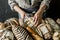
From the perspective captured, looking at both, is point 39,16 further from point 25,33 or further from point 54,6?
point 54,6

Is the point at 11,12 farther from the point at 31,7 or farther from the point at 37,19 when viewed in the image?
the point at 37,19

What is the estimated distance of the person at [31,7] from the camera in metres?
1.41

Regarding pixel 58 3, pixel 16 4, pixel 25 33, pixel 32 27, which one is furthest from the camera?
pixel 58 3

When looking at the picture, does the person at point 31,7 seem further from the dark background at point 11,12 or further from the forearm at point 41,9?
the dark background at point 11,12

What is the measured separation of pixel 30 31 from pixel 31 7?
24 centimetres

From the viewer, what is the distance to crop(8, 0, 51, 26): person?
4.63 feet

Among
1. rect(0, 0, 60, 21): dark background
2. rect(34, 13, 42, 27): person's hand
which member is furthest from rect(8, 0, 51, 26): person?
rect(0, 0, 60, 21): dark background

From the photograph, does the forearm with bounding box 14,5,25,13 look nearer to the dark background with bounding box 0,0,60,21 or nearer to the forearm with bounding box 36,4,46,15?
the forearm with bounding box 36,4,46,15

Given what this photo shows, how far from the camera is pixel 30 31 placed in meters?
1.32

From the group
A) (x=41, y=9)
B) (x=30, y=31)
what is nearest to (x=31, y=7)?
(x=41, y=9)

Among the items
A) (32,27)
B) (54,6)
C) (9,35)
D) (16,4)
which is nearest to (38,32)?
(32,27)

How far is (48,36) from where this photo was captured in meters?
1.31

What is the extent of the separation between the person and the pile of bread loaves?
4cm

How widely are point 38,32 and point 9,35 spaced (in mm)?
181
